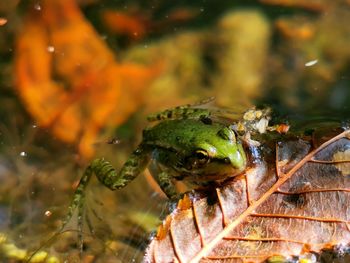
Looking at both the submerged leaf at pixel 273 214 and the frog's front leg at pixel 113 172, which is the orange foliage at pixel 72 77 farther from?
the submerged leaf at pixel 273 214

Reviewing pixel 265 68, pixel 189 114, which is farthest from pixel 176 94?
pixel 265 68

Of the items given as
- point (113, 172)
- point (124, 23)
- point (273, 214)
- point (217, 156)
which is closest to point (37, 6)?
point (124, 23)

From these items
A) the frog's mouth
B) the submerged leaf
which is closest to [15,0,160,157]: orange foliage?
the frog's mouth

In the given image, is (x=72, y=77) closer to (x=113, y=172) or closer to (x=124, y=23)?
(x=124, y=23)

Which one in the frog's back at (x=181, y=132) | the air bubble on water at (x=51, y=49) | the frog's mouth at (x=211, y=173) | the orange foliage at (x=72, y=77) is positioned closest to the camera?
the frog's mouth at (x=211, y=173)

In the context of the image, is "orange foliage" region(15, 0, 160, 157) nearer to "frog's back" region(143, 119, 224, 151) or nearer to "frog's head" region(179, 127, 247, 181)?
"frog's back" region(143, 119, 224, 151)

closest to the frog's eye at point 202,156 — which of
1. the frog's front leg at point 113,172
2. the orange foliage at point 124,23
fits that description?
the frog's front leg at point 113,172

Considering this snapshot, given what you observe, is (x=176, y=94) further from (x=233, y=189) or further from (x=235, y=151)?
(x=233, y=189)

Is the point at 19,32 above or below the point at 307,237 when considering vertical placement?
above
